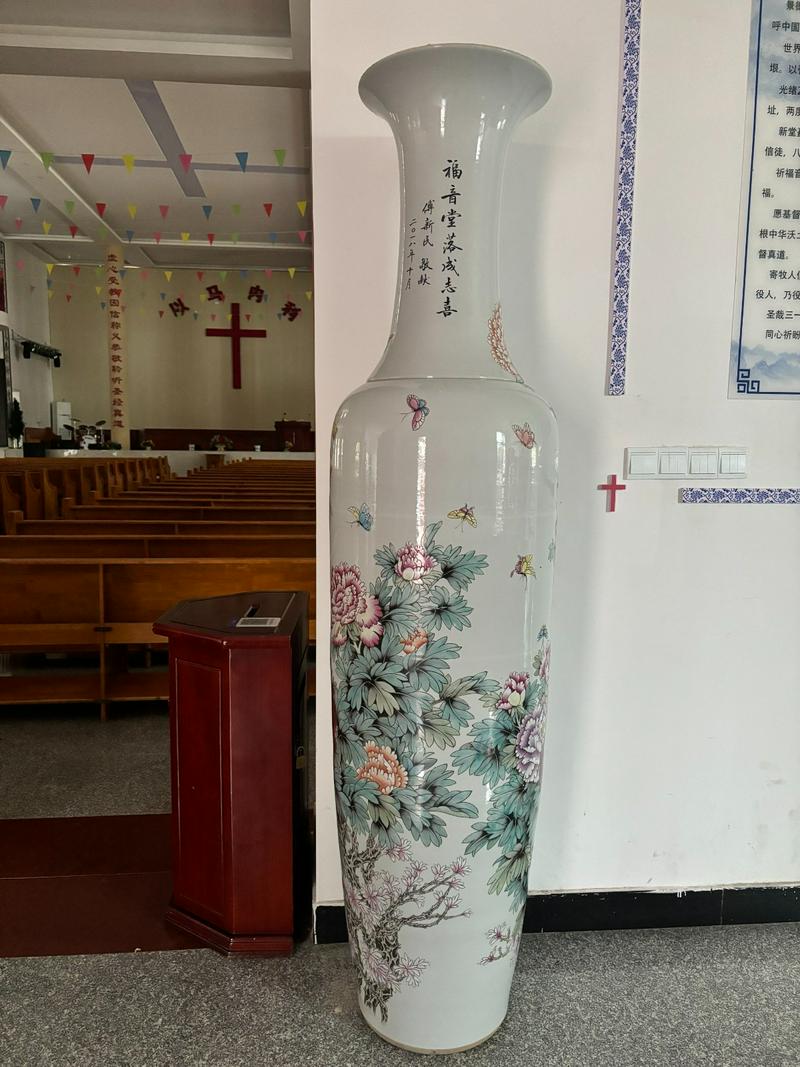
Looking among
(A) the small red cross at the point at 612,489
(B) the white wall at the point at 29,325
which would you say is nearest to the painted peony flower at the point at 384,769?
(A) the small red cross at the point at 612,489

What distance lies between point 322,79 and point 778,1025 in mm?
1998

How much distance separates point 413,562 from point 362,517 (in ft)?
0.38

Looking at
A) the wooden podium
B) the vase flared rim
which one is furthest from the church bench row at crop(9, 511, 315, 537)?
the vase flared rim

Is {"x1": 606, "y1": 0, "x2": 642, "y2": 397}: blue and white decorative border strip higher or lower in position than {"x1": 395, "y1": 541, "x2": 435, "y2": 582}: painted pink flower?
higher

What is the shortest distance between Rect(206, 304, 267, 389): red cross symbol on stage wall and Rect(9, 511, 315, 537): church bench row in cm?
1069

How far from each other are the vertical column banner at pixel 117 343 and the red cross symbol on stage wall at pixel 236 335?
8.45 feet

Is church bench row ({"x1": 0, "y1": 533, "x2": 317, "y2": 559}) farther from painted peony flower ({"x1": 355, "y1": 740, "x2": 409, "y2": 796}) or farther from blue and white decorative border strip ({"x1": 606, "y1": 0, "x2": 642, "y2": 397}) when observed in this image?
painted peony flower ({"x1": 355, "y1": 740, "x2": 409, "y2": 796})

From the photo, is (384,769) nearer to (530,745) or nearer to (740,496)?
(530,745)

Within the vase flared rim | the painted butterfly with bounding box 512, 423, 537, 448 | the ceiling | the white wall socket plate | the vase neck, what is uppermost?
the ceiling

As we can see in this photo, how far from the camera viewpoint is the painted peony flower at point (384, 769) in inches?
50.2

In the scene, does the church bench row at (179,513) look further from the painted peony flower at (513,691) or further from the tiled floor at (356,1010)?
the painted peony flower at (513,691)

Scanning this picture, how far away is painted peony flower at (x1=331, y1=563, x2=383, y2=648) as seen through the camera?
1.26 metres

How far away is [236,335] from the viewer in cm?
1402

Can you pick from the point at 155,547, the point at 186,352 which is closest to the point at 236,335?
the point at 186,352
